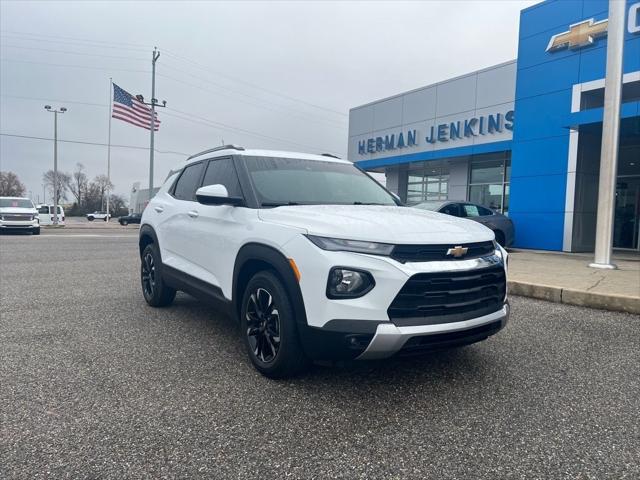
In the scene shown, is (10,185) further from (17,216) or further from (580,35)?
(580,35)

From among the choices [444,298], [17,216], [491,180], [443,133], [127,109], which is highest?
[127,109]

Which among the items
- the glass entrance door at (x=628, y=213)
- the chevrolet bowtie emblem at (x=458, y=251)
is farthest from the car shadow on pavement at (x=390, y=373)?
the glass entrance door at (x=628, y=213)

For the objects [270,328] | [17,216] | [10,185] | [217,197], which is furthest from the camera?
[10,185]

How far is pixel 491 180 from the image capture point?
60.2 ft

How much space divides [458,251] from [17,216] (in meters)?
20.9

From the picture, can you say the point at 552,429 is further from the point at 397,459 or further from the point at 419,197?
the point at 419,197

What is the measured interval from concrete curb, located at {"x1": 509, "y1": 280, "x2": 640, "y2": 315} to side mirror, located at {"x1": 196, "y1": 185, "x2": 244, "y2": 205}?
476 cm

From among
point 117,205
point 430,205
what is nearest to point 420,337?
point 430,205

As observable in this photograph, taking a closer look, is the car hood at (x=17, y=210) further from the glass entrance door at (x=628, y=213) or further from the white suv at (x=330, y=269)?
the glass entrance door at (x=628, y=213)

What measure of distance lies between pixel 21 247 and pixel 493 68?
17.2 metres

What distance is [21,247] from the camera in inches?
511

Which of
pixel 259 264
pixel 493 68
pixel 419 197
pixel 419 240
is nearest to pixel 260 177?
pixel 259 264

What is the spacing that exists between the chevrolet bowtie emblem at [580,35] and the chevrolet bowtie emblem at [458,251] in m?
12.0

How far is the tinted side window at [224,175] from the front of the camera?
390 centimetres
